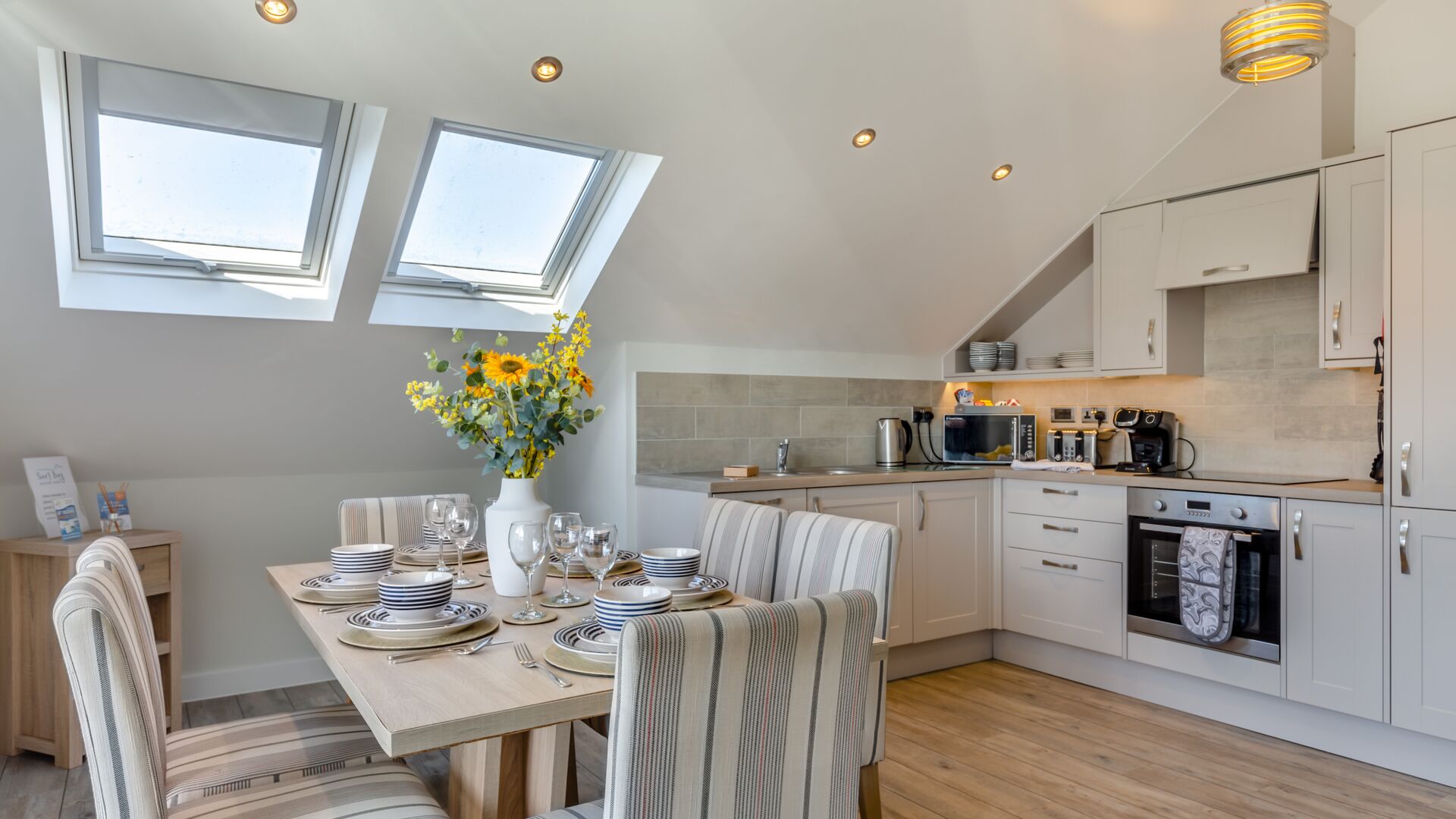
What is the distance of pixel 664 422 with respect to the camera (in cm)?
366

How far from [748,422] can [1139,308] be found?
1.71 m

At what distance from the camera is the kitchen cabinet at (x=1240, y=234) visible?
3.21 meters

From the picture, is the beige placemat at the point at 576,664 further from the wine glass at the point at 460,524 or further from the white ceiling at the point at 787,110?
the white ceiling at the point at 787,110

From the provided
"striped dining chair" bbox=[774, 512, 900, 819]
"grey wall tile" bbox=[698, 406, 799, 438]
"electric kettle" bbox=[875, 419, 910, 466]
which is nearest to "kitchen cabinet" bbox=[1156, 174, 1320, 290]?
"electric kettle" bbox=[875, 419, 910, 466]

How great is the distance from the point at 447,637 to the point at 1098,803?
1.98 metres

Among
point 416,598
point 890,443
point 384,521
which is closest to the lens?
point 416,598

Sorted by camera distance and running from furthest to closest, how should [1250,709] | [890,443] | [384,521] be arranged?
1. [890,443]
2. [1250,709]
3. [384,521]

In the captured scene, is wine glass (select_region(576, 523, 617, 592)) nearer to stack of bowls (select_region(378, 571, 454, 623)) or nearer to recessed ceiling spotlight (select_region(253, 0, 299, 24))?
stack of bowls (select_region(378, 571, 454, 623))

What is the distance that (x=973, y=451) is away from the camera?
433 centimetres

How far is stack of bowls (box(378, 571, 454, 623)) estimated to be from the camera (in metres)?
1.67

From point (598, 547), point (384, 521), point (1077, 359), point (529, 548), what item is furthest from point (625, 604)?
point (1077, 359)

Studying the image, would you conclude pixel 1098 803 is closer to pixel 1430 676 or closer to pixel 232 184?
pixel 1430 676

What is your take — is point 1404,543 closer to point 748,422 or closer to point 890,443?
point 890,443

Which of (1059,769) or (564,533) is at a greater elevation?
(564,533)
